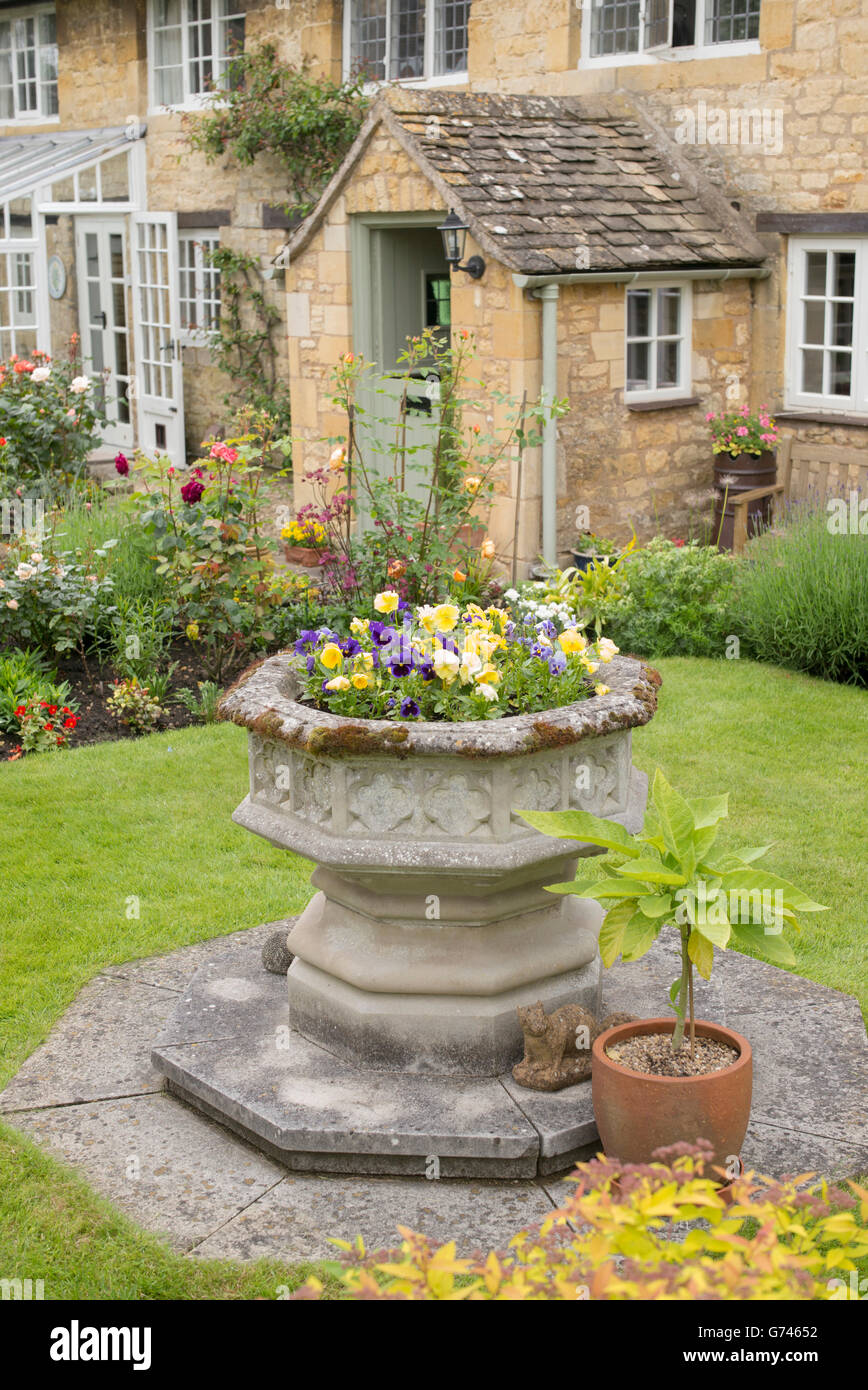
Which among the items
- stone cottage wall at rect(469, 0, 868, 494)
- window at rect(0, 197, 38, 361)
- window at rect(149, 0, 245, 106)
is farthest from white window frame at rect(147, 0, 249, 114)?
stone cottage wall at rect(469, 0, 868, 494)

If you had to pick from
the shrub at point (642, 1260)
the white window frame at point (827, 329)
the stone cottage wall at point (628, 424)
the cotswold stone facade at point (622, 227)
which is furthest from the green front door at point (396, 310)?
the shrub at point (642, 1260)

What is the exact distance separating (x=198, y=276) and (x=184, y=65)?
7.16 ft

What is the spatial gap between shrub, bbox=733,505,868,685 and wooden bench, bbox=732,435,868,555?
1368 millimetres

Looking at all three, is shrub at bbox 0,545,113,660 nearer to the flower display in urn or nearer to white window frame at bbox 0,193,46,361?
the flower display in urn

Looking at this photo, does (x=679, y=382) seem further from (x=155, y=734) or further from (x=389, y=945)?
(x=389, y=945)

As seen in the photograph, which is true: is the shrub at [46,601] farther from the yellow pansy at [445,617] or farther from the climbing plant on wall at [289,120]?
the climbing plant on wall at [289,120]

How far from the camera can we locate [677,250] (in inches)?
412

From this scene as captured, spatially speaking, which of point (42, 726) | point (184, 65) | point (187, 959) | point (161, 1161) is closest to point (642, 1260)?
point (161, 1161)

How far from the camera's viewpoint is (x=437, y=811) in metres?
3.89

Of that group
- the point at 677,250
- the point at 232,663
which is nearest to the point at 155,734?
the point at 232,663

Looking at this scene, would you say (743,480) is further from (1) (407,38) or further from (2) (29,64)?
(2) (29,64)

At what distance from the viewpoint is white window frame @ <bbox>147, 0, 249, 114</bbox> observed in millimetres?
14625
